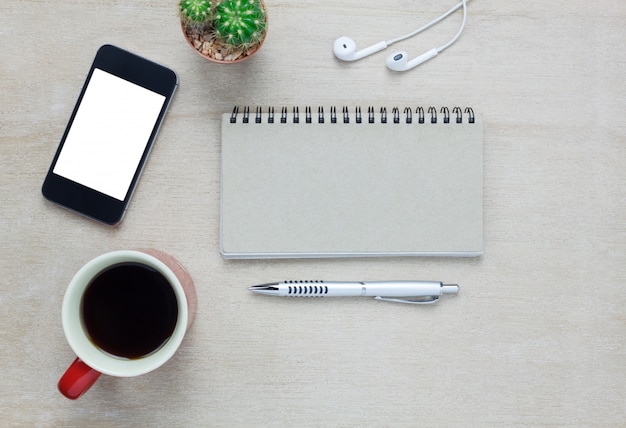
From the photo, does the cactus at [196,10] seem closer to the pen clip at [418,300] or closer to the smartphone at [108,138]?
the smartphone at [108,138]

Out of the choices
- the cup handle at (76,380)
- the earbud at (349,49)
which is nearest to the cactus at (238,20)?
the earbud at (349,49)

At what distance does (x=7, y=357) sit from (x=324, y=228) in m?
0.38

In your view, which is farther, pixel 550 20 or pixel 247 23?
pixel 550 20

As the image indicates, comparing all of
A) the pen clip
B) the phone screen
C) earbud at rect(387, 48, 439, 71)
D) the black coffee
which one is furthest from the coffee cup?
earbud at rect(387, 48, 439, 71)

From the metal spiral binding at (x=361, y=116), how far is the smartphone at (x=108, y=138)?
0.33ft

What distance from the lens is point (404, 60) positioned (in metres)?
0.67

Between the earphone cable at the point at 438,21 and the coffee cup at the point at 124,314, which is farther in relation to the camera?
the earphone cable at the point at 438,21

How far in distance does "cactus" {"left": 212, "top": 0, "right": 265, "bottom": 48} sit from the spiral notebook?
10cm

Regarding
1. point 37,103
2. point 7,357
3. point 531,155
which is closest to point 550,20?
point 531,155

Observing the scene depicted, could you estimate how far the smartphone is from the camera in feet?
2.19

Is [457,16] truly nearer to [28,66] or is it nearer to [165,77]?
[165,77]

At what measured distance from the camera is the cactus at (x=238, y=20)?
590 mm

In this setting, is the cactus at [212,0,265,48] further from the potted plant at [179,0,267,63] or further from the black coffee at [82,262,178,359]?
the black coffee at [82,262,178,359]

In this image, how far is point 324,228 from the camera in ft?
2.21
